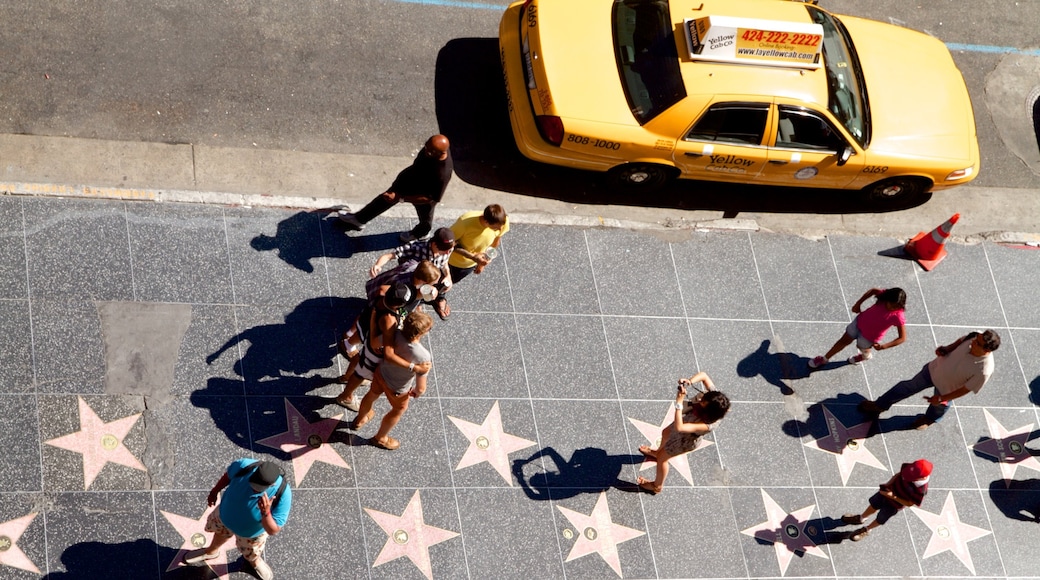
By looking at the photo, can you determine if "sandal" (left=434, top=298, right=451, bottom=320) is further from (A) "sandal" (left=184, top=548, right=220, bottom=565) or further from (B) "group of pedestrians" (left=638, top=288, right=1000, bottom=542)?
(A) "sandal" (left=184, top=548, right=220, bottom=565)

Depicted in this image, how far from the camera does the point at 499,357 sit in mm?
9547

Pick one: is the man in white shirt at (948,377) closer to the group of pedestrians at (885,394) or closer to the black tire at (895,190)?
the group of pedestrians at (885,394)

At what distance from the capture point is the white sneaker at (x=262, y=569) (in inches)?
298

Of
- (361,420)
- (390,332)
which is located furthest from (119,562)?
(390,332)

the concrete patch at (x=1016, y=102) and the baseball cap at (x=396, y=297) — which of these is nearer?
the baseball cap at (x=396, y=297)

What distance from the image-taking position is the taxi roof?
1073 centimetres

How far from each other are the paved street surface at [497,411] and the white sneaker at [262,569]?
6.2 inches

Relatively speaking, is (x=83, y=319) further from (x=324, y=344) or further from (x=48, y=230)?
(x=324, y=344)

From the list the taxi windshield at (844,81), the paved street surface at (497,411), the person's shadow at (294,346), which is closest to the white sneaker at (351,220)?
the paved street surface at (497,411)

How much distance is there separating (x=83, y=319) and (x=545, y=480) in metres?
4.12

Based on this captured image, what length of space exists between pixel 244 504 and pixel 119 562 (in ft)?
5.00

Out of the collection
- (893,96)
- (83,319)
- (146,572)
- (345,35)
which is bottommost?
(146,572)

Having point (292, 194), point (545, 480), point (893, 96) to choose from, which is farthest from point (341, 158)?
point (893, 96)

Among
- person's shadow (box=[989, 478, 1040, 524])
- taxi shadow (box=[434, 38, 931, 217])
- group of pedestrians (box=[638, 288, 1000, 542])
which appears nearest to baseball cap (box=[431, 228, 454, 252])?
group of pedestrians (box=[638, 288, 1000, 542])
